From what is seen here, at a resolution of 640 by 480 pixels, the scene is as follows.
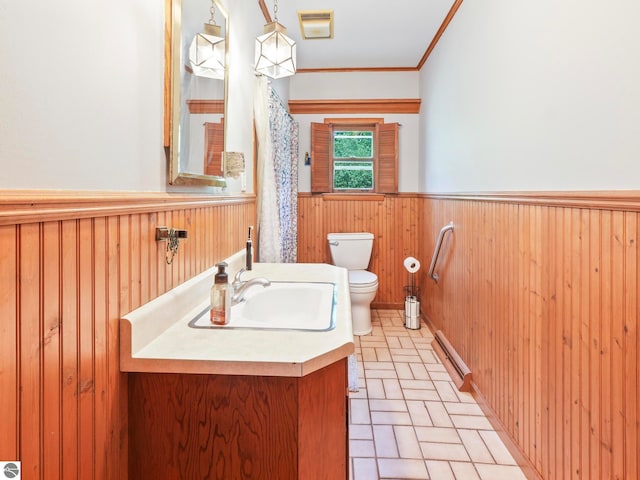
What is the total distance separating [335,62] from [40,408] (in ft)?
12.7

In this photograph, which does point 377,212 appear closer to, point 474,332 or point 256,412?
point 474,332

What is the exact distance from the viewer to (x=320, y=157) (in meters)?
4.05

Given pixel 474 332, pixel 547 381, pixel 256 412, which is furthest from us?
pixel 474 332

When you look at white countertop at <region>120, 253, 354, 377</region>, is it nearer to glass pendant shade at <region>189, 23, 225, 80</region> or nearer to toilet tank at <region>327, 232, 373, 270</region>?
glass pendant shade at <region>189, 23, 225, 80</region>

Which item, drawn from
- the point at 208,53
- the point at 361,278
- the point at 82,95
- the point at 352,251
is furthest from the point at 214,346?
the point at 352,251

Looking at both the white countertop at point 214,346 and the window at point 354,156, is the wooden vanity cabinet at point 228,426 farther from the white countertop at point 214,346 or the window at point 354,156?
the window at point 354,156

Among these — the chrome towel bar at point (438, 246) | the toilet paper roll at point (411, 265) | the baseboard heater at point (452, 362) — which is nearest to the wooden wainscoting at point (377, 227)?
the toilet paper roll at point (411, 265)

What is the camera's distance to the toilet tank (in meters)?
3.83

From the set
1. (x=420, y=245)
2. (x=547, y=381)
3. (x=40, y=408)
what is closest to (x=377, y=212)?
(x=420, y=245)

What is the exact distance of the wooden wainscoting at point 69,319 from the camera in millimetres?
630

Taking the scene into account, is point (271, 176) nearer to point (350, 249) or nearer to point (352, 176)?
point (350, 249)

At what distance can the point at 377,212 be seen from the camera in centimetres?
407

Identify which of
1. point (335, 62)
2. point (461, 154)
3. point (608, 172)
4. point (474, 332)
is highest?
point (335, 62)

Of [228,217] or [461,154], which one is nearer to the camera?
[228,217]
